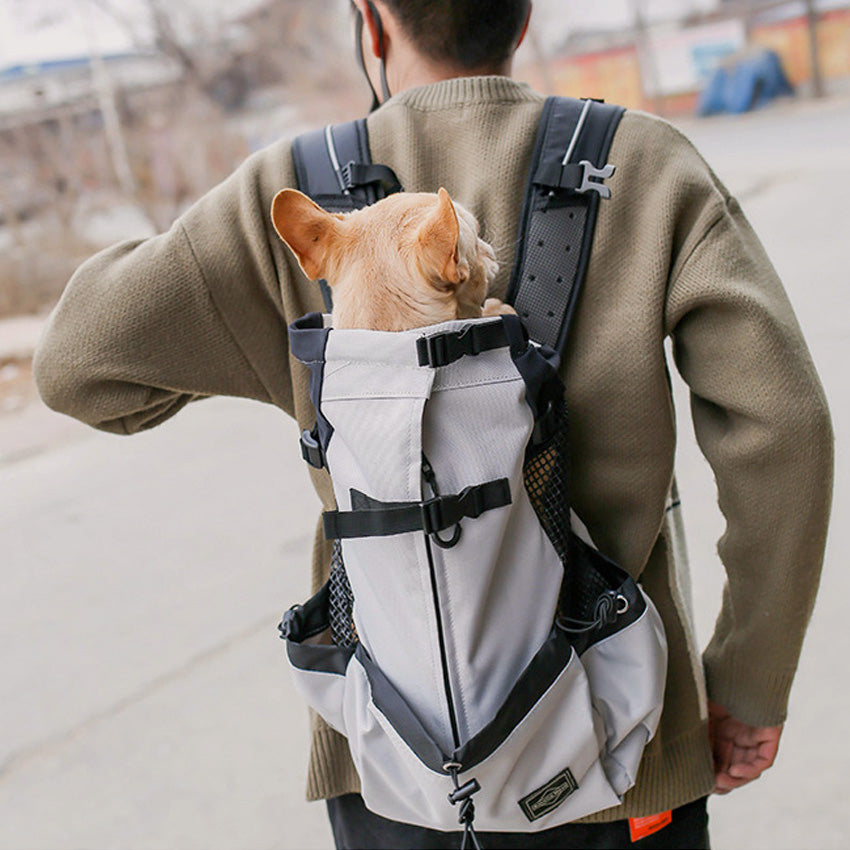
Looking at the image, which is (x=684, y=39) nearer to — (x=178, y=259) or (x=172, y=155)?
(x=172, y=155)

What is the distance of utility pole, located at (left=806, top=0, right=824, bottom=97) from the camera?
13992mm

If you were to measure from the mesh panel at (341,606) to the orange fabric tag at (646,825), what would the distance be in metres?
0.39

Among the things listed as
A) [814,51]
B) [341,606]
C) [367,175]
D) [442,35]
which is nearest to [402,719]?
[341,606]

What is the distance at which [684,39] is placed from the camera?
15.7 meters

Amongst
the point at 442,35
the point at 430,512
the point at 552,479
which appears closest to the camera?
the point at 430,512

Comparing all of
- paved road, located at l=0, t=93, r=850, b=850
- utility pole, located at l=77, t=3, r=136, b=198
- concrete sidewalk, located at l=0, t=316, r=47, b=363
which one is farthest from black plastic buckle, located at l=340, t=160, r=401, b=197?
utility pole, located at l=77, t=3, r=136, b=198

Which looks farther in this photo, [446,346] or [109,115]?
[109,115]

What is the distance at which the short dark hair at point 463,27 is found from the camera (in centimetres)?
96

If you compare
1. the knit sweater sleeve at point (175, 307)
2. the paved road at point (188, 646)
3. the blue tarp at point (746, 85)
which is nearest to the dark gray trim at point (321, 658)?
the knit sweater sleeve at point (175, 307)

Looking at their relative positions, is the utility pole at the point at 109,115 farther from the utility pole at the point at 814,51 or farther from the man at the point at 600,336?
the utility pole at the point at 814,51

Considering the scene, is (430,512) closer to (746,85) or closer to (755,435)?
(755,435)

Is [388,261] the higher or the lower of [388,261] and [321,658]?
the higher

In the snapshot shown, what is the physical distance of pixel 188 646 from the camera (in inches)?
104

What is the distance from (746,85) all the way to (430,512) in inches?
614
